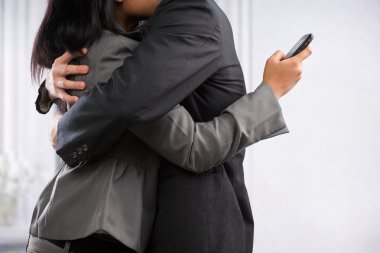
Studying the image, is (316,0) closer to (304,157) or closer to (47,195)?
(304,157)

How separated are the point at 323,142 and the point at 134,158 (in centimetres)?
221

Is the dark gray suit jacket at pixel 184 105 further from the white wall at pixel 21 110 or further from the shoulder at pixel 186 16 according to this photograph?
the white wall at pixel 21 110

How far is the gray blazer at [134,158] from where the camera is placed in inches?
39.5

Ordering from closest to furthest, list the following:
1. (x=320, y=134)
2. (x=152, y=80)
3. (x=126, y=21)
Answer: (x=152, y=80), (x=126, y=21), (x=320, y=134)

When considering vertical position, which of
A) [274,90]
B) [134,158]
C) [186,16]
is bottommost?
[134,158]

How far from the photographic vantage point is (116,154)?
1056 mm

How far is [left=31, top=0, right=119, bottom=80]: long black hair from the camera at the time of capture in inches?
41.9

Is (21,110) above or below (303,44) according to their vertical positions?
below

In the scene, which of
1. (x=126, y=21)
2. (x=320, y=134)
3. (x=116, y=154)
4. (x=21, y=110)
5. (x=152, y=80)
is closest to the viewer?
(x=152, y=80)

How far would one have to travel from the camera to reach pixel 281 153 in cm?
308

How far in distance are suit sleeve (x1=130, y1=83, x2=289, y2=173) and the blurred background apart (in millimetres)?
2053

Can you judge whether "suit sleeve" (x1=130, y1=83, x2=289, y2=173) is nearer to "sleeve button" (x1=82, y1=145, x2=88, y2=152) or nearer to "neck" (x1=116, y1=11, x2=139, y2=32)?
"sleeve button" (x1=82, y1=145, x2=88, y2=152)

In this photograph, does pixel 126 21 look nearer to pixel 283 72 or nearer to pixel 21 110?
pixel 283 72

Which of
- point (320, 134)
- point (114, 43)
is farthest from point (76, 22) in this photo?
point (320, 134)
